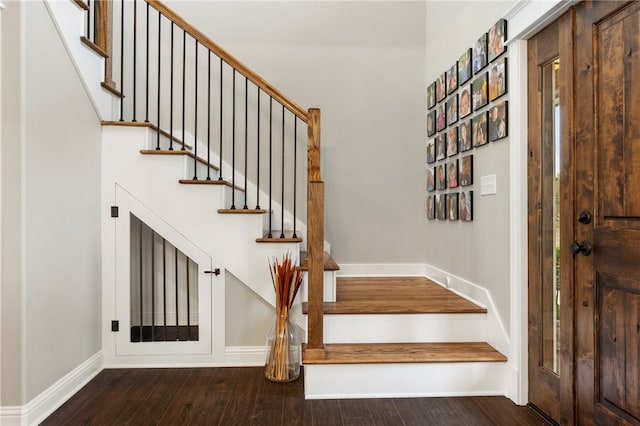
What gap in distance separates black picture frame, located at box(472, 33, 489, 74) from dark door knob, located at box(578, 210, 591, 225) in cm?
131

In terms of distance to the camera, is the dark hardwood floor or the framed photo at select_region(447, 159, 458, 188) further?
the framed photo at select_region(447, 159, 458, 188)

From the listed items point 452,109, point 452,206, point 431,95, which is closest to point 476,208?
point 452,206

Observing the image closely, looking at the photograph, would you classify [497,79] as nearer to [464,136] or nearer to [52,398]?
[464,136]

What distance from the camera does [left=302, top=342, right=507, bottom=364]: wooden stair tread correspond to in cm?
245

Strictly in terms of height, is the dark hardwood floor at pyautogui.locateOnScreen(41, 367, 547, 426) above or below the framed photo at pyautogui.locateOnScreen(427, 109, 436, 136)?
below

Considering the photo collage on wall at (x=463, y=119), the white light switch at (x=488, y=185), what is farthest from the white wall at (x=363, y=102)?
the white light switch at (x=488, y=185)

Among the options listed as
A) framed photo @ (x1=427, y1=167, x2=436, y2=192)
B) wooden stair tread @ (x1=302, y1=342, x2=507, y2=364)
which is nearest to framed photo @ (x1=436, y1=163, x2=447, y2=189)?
framed photo @ (x1=427, y1=167, x2=436, y2=192)

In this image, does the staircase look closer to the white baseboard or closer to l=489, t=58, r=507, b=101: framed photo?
the white baseboard

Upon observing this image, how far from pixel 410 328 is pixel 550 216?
3.75 ft

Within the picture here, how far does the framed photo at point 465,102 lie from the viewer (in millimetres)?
3045

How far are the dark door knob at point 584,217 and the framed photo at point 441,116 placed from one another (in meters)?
1.79

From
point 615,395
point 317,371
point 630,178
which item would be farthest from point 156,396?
point 630,178

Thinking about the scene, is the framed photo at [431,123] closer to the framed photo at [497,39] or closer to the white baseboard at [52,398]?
the framed photo at [497,39]

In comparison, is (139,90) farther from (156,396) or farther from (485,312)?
(485,312)
